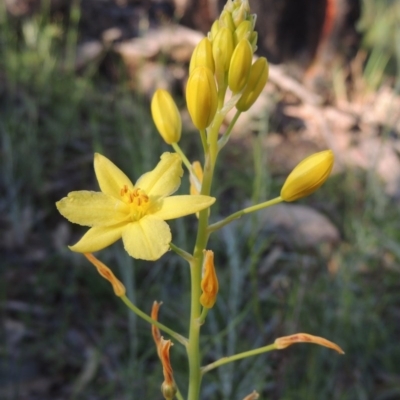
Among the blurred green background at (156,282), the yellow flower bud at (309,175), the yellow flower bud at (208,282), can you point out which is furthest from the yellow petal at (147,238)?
the blurred green background at (156,282)

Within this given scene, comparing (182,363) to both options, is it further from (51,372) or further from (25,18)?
(25,18)

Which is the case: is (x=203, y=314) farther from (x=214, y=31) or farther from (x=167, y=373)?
(x=214, y=31)

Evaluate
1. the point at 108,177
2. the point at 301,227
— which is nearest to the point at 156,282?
the point at 301,227

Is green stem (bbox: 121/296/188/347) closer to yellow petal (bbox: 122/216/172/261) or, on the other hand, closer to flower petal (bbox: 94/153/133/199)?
yellow petal (bbox: 122/216/172/261)

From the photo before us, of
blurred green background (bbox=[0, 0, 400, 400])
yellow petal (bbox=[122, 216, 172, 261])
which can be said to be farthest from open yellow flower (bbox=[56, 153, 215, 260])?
blurred green background (bbox=[0, 0, 400, 400])

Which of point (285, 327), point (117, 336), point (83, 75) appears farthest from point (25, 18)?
point (285, 327)

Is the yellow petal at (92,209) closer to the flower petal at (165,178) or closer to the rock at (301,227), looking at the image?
the flower petal at (165,178)
